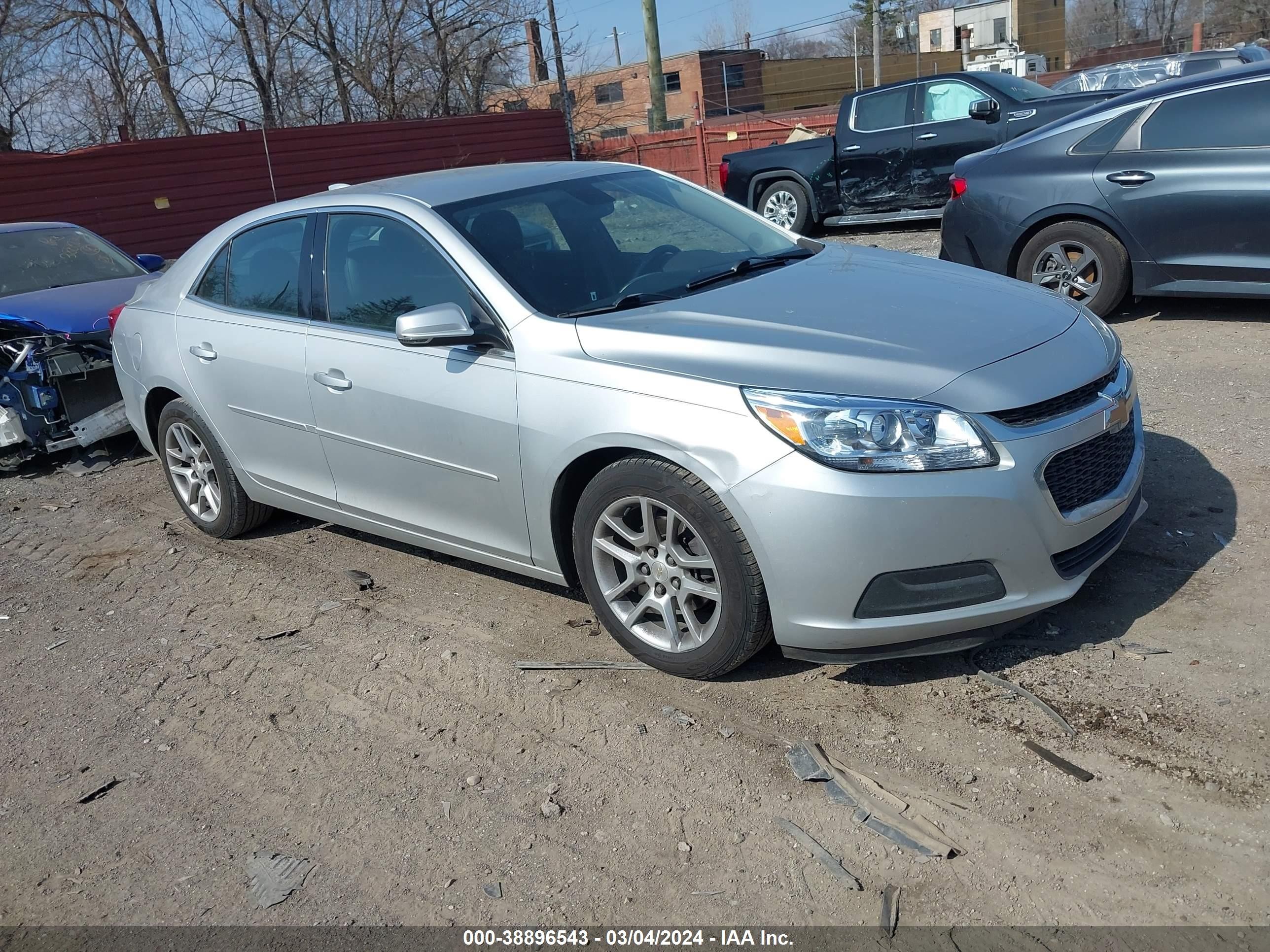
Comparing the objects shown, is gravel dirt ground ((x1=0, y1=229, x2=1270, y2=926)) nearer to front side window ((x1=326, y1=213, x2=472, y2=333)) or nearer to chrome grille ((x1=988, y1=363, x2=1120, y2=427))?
chrome grille ((x1=988, y1=363, x2=1120, y2=427))

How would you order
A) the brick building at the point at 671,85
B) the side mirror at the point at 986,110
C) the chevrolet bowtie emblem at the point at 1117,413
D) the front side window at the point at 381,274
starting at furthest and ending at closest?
the brick building at the point at 671,85, the side mirror at the point at 986,110, the front side window at the point at 381,274, the chevrolet bowtie emblem at the point at 1117,413

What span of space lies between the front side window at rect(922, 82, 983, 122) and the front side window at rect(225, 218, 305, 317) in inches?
370

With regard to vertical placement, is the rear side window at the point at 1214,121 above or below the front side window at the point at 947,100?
below

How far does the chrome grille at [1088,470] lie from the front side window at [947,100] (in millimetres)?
9643

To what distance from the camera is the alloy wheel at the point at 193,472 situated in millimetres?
5488

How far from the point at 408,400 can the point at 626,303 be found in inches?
35.3

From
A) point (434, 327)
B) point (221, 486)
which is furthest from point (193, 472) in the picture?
point (434, 327)

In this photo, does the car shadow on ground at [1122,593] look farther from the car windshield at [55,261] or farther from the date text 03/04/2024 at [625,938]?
the car windshield at [55,261]

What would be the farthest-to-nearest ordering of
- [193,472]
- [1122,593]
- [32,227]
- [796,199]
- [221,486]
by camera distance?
[796,199] < [32,227] < [193,472] < [221,486] < [1122,593]

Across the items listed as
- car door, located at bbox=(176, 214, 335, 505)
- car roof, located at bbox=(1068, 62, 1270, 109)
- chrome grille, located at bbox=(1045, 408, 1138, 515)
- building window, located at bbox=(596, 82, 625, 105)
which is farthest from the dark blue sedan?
building window, located at bbox=(596, 82, 625, 105)

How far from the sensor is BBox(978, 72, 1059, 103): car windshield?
1203 centimetres

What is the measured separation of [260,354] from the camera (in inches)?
187

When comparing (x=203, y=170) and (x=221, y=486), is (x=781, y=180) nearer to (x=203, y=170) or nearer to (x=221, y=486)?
(x=221, y=486)

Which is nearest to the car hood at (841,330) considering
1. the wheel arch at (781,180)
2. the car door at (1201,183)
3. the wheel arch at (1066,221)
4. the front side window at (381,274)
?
the front side window at (381,274)
